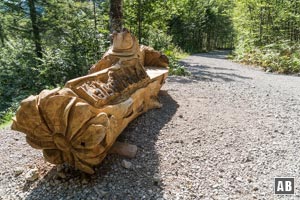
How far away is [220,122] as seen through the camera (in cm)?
404

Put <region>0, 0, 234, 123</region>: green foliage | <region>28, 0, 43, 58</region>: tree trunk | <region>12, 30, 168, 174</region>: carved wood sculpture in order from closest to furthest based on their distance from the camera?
<region>12, 30, 168, 174</region>: carved wood sculpture < <region>0, 0, 234, 123</region>: green foliage < <region>28, 0, 43, 58</region>: tree trunk

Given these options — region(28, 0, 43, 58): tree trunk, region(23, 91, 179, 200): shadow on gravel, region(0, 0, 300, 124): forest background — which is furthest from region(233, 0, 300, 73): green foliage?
region(23, 91, 179, 200): shadow on gravel

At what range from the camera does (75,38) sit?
743cm

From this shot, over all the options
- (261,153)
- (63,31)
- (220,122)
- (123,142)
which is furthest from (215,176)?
(63,31)

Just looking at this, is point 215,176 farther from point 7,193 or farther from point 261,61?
point 261,61

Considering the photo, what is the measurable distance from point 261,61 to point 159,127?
28.6 ft

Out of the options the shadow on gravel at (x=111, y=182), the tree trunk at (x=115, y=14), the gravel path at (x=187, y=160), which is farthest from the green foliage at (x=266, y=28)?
the shadow on gravel at (x=111, y=182)

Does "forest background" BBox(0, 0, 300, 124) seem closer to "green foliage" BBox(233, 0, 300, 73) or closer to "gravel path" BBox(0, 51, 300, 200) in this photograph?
"green foliage" BBox(233, 0, 300, 73)

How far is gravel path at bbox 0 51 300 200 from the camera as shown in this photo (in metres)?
2.44

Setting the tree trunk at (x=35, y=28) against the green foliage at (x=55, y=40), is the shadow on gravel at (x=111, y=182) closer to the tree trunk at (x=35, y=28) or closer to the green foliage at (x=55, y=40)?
the green foliage at (x=55, y=40)

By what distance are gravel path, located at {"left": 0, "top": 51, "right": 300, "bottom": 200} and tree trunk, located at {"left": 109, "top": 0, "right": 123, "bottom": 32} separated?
265 centimetres

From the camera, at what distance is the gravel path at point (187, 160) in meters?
2.44

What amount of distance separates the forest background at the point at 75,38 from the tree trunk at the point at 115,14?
1.03 meters

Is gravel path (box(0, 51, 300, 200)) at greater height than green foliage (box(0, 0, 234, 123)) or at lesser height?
lesser
